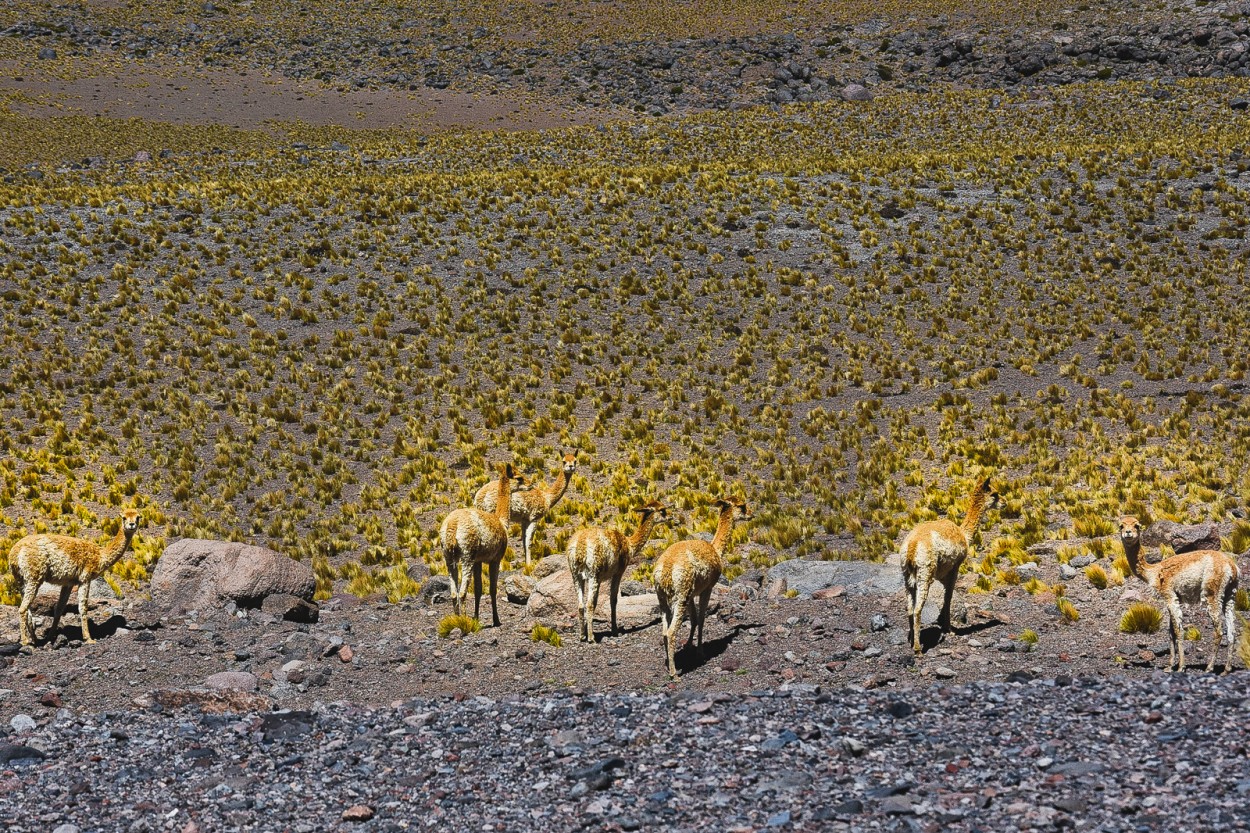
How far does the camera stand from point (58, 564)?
12977 millimetres

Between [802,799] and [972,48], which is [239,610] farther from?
[972,48]

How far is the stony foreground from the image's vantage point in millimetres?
7980

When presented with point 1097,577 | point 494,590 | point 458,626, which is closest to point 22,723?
point 458,626

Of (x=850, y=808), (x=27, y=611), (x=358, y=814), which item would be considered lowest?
(x=358, y=814)

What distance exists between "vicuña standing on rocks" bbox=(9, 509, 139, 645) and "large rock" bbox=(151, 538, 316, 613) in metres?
1.50

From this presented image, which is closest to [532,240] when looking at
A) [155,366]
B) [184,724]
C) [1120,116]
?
[155,366]

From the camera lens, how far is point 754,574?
656 inches

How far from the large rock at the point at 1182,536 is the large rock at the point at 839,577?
403 centimetres

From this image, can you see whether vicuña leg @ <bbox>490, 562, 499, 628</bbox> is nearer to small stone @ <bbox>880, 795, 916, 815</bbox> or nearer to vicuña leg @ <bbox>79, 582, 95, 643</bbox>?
vicuña leg @ <bbox>79, 582, 95, 643</bbox>

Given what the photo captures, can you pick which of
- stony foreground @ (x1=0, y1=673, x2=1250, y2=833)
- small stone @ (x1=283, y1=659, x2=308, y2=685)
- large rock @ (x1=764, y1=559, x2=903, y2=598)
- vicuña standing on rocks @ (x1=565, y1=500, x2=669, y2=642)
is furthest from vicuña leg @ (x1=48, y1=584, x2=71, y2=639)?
large rock @ (x1=764, y1=559, x2=903, y2=598)

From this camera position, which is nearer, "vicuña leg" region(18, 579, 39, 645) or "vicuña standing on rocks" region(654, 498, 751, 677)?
"vicuña standing on rocks" region(654, 498, 751, 677)

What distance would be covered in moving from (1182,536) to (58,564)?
50.9 ft

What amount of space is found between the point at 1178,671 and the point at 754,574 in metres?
7.26

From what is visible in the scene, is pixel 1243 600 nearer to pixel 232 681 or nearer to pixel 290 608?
pixel 232 681
